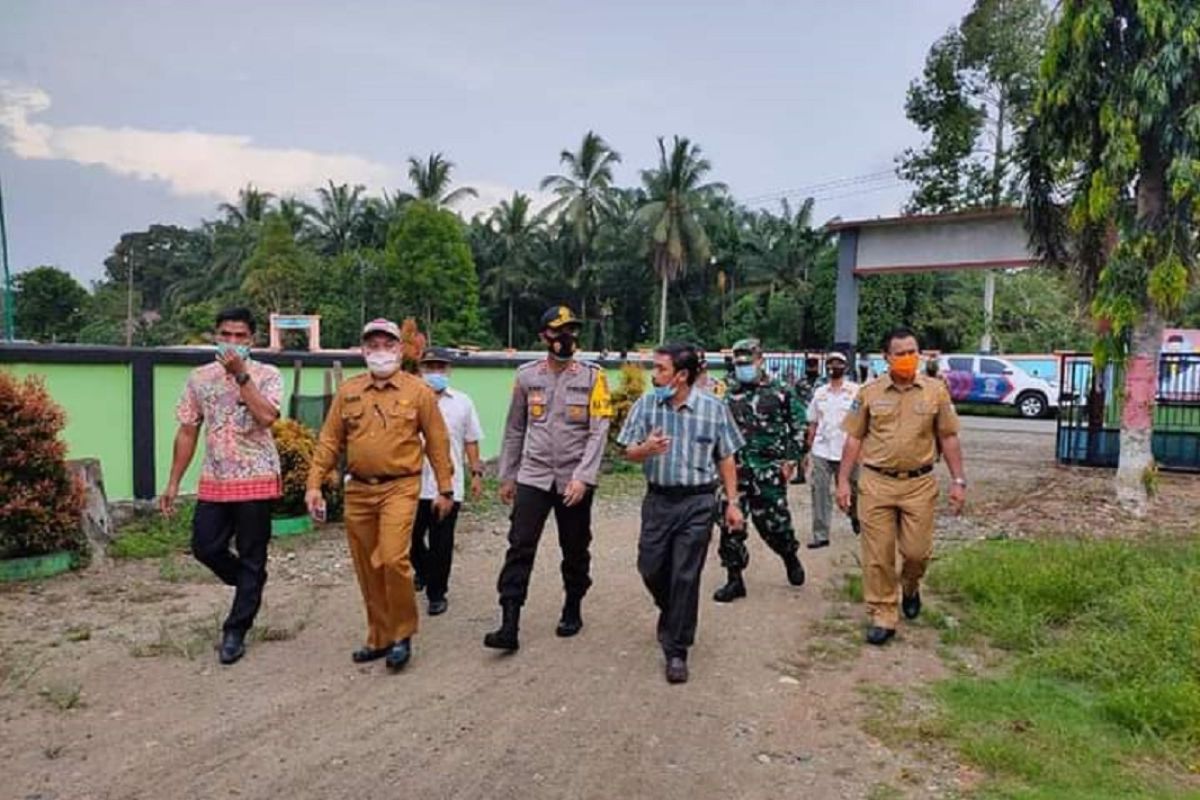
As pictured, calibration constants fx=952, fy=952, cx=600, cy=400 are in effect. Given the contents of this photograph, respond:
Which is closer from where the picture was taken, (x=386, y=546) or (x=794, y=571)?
(x=386, y=546)

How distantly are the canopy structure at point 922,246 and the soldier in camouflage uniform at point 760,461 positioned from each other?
32.6 ft

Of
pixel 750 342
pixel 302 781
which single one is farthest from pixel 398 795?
pixel 750 342

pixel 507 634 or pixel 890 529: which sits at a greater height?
pixel 890 529

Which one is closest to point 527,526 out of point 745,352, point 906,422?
point 906,422

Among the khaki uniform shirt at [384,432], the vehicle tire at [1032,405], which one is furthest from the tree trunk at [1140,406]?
the vehicle tire at [1032,405]

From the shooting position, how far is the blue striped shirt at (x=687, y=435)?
4.76 meters

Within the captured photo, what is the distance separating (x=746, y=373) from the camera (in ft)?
21.2

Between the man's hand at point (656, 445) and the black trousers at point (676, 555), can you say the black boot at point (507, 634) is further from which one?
the man's hand at point (656, 445)

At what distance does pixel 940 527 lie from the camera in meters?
9.19

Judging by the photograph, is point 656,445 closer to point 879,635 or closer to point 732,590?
point 879,635

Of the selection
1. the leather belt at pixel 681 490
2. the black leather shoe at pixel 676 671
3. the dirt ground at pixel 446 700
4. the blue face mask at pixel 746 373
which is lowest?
the dirt ground at pixel 446 700

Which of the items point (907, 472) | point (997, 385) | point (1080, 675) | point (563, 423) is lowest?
point (1080, 675)

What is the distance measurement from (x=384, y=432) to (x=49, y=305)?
5761 centimetres

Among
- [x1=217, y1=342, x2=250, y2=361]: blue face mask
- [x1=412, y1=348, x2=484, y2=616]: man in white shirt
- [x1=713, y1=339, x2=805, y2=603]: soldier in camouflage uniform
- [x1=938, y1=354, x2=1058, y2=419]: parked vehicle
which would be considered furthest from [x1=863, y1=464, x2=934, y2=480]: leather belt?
[x1=938, y1=354, x2=1058, y2=419]: parked vehicle
